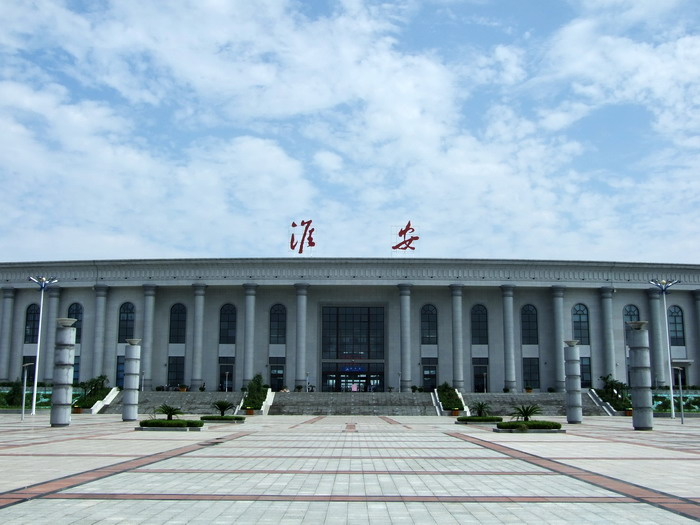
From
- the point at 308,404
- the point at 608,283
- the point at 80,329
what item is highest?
the point at 608,283

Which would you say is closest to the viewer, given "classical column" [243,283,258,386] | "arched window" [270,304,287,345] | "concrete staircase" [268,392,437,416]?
"concrete staircase" [268,392,437,416]

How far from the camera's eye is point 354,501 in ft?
37.8

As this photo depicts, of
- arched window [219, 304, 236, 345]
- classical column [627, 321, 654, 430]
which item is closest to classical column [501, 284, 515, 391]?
arched window [219, 304, 236, 345]

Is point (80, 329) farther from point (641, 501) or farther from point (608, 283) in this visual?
point (641, 501)

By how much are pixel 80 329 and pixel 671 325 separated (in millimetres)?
56342

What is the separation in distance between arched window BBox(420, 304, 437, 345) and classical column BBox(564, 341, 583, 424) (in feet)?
78.2

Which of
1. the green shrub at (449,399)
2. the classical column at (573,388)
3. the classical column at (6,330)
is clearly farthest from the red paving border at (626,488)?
the classical column at (6,330)

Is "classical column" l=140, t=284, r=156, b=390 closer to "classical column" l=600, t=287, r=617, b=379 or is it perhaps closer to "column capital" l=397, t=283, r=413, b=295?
"column capital" l=397, t=283, r=413, b=295

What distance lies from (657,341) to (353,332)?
92.5 ft

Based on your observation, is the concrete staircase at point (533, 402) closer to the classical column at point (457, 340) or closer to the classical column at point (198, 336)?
the classical column at point (457, 340)

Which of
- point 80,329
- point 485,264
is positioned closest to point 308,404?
point 485,264

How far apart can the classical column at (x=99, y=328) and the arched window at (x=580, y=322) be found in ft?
144

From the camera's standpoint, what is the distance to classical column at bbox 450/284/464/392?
6144 cm

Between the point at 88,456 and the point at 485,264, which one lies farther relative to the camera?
the point at 485,264
